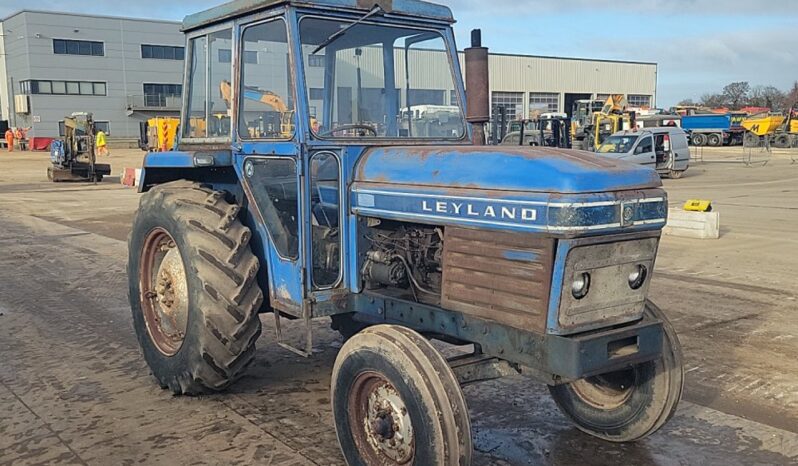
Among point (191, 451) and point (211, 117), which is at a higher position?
point (211, 117)

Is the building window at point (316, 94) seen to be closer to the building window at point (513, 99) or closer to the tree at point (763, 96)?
the building window at point (513, 99)

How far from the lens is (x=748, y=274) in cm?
880

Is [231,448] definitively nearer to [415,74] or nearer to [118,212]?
[415,74]

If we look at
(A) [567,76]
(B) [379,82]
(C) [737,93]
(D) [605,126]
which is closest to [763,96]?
(C) [737,93]

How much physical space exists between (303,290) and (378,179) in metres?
0.77

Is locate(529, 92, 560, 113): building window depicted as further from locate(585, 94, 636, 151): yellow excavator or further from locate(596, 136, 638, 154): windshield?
locate(596, 136, 638, 154): windshield

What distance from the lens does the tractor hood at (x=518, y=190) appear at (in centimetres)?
311

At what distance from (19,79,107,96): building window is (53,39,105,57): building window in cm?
201

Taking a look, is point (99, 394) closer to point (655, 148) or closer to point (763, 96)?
point (655, 148)

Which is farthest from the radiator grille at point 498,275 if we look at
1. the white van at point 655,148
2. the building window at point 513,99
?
the building window at point 513,99

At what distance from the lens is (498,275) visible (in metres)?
3.39

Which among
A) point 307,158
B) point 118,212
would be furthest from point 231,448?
point 118,212

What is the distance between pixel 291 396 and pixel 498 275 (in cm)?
205

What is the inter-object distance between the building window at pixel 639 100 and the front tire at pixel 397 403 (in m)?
64.0
